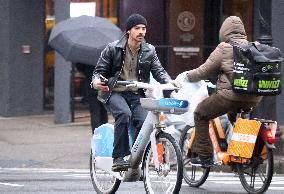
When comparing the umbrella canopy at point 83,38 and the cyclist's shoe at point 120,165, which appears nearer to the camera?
the cyclist's shoe at point 120,165

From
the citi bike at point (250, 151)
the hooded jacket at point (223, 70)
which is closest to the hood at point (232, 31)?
the hooded jacket at point (223, 70)

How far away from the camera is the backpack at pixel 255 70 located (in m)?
10.2

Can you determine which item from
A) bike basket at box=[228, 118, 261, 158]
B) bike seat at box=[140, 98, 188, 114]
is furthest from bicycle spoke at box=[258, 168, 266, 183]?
bike seat at box=[140, 98, 188, 114]

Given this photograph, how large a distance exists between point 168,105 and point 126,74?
3.26 ft

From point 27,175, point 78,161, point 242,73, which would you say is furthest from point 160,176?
point 78,161

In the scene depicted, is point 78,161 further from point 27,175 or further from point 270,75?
point 270,75

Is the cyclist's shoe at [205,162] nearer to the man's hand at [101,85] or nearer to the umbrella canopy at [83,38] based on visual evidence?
the man's hand at [101,85]

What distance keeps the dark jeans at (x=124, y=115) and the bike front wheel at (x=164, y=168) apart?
1.67 ft

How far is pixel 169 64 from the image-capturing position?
21.2 metres

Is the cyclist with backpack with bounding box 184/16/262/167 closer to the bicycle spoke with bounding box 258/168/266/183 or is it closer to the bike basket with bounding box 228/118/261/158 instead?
the bike basket with bounding box 228/118/261/158

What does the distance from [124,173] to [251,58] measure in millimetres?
1783

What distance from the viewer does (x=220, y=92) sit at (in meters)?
10.5

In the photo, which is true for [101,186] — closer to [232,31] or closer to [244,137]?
[244,137]

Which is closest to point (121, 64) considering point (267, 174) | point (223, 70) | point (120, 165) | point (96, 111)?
point (120, 165)
